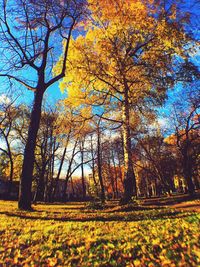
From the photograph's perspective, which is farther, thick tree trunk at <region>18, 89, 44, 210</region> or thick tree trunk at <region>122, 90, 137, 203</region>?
thick tree trunk at <region>122, 90, 137, 203</region>

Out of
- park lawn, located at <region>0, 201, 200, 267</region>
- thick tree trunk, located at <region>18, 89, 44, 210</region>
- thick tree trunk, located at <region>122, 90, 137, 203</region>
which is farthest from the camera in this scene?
thick tree trunk, located at <region>122, 90, 137, 203</region>

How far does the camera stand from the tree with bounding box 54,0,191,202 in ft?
34.0

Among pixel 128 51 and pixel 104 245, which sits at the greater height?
pixel 128 51

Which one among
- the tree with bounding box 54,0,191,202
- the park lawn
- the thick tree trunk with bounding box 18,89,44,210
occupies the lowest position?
the park lawn

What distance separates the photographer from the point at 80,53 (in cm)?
1142

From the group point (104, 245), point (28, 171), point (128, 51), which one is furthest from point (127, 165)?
point (104, 245)

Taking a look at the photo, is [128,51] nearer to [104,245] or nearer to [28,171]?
[28,171]

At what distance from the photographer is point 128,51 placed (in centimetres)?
1124

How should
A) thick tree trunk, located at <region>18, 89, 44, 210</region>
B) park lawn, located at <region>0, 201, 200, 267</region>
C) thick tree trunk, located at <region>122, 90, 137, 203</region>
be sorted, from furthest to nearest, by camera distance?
thick tree trunk, located at <region>122, 90, 137, 203</region>
thick tree trunk, located at <region>18, 89, 44, 210</region>
park lawn, located at <region>0, 201, 200, 267</region>

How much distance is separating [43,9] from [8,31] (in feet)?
6.36

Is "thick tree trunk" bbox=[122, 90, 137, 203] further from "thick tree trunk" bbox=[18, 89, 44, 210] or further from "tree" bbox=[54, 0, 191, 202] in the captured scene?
"thick tree trunk" bbox=[18, 89, 44, 210]

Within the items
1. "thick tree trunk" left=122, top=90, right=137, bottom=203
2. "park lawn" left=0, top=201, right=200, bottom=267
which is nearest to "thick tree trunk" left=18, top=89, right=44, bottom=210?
"park lawn" left=0, top=201, right=200, bottom=267

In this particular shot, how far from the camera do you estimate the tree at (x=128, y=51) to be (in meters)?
10.4

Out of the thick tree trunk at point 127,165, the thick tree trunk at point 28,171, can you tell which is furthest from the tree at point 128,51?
the thick tree trunk at point 28,171
